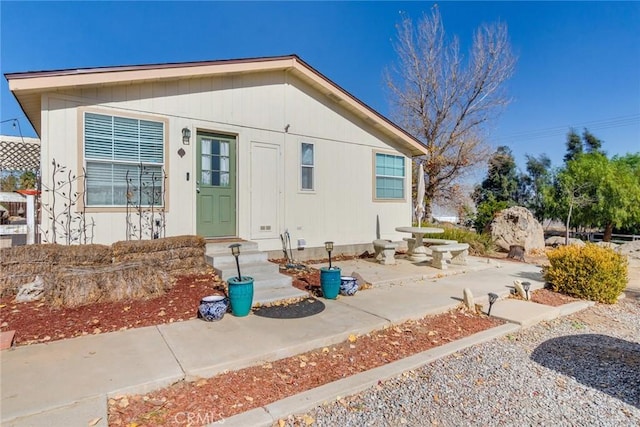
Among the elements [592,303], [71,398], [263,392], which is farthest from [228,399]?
[592,303]

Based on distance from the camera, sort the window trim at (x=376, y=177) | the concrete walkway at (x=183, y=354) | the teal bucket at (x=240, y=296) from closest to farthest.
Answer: the concrete walkway at (x=183, y=354), the teal bucket at (x=240, y=296), the window trim at (x=376, y=177)

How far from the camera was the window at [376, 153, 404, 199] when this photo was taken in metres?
10.0

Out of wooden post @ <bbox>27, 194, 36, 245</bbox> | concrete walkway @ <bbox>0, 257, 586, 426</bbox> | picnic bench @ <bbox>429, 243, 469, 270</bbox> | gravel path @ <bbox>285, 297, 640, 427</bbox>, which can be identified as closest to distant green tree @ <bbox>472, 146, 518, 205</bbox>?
picnic bench @ <bbox>429, 243, 469, 270</bbox>

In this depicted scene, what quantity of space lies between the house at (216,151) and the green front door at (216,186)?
0.02 m

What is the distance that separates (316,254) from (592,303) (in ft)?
18.5

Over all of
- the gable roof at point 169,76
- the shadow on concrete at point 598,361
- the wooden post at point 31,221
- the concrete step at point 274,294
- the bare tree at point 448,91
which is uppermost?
the bare tree at point 448,91

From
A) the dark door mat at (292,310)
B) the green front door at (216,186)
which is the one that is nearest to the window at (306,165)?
the green front door at (216,186)

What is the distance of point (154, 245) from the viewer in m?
5.60

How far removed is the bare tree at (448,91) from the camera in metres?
17.2

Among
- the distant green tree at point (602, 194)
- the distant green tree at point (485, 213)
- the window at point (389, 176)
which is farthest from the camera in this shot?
the distant green tree at point (602, 194)

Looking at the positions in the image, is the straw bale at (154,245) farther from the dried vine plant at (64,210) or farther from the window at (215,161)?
the window at (215,161)

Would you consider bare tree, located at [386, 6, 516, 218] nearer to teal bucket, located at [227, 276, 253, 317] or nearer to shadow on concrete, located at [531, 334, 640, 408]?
shadow on concrete, located at [531, 334, 640, 408]

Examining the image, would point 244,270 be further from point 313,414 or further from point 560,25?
point 560,25

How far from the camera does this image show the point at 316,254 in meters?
8.59
